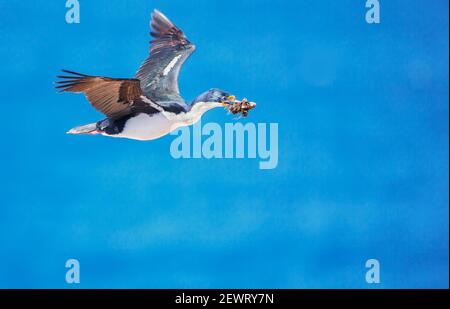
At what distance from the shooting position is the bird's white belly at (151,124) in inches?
533

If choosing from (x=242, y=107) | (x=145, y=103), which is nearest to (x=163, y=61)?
(x=145, y=103)

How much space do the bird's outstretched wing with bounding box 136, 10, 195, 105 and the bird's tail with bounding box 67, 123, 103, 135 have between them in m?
1.03

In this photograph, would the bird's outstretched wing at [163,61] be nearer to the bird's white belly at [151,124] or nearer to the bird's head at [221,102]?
the bird's white belly at [151,124]

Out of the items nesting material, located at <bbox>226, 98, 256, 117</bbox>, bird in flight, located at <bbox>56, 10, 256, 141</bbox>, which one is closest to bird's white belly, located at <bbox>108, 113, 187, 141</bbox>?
bird in flight, located at <bbox>56, 10, 256, 141</bbox>

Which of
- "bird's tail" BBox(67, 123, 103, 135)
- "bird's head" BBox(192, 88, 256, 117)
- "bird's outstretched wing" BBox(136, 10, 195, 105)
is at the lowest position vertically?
"bird's tail" BBox(67, 123, 103, 135)

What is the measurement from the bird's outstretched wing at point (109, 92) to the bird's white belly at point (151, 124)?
0.13 m

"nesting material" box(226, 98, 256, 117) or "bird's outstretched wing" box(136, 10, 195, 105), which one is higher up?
"bird's outstretched wing" box(136, 10, 195, 105)

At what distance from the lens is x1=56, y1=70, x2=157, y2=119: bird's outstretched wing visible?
41.5 feet

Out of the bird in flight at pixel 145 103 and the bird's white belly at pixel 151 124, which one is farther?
the bird's white belly at pixel 151 124

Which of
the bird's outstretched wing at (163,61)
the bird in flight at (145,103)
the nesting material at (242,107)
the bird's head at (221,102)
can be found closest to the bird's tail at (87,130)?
the bird in flight at (145,103)

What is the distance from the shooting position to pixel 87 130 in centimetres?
1369

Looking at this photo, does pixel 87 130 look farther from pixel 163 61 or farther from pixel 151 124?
pixel 163 61

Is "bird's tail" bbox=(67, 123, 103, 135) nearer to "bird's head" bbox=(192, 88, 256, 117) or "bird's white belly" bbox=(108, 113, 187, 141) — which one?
Result: "bird's white belly" bbox=(108, 113, 187, 141)
